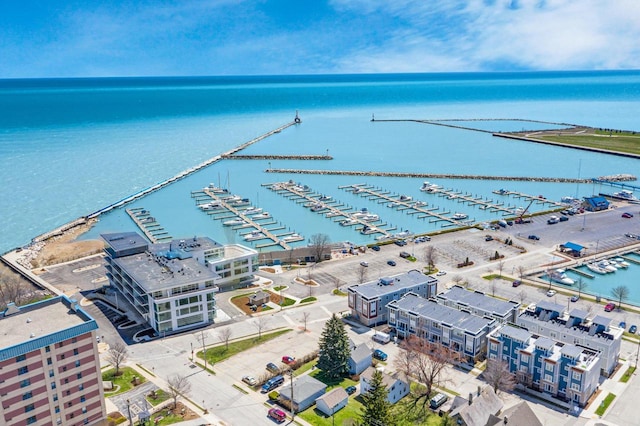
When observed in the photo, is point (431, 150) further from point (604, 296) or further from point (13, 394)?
point (13, 394)

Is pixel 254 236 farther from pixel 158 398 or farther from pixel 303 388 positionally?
pixel 303 388

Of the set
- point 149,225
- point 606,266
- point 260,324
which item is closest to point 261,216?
point 149,225

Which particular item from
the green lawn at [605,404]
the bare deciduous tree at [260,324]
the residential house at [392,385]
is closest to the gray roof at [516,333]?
the green lawn at [605,404]

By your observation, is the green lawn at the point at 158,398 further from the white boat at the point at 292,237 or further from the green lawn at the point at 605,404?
the white boat at the point at 292,237

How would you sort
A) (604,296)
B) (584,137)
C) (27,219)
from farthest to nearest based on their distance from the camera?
(584,137) → (27,219) → (604,296)

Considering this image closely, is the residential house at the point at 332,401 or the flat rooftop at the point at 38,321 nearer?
the flat rooftop at the point at 38,321

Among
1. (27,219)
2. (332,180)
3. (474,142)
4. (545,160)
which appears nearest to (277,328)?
(27,219)

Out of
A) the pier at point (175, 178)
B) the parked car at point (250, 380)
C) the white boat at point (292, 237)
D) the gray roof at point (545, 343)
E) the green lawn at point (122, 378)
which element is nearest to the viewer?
the gray roof at point (545, 343)
